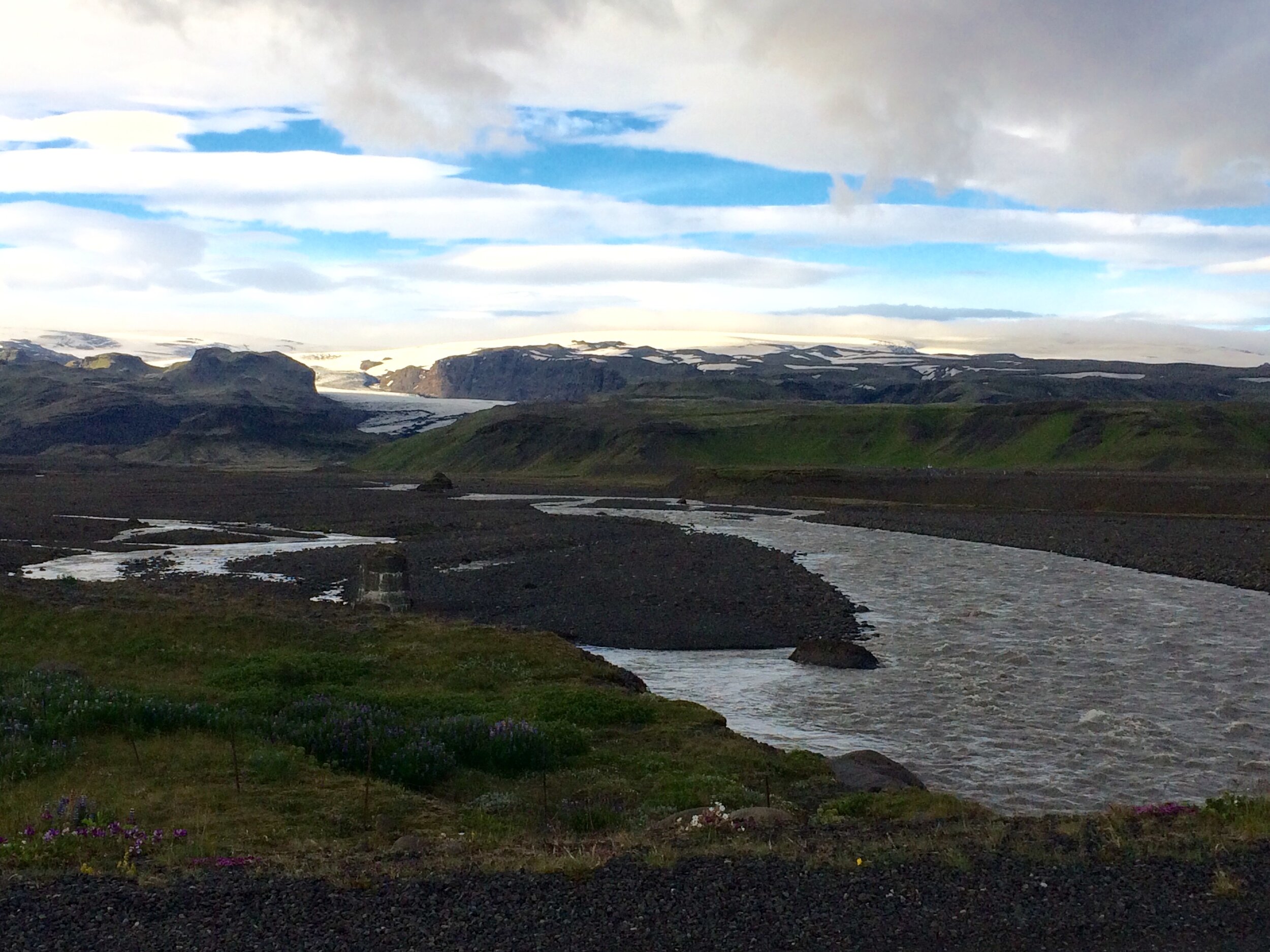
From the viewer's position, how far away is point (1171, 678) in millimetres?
31031

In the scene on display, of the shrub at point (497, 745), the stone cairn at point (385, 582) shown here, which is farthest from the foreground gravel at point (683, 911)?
the stone cairn at point (385, 582)

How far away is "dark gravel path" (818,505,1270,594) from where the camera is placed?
2227 inches

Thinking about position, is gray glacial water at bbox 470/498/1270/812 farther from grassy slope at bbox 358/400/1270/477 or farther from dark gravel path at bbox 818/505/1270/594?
grassy slope at bbox 358/400/1270/477

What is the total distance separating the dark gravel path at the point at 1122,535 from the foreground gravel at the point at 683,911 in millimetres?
43526

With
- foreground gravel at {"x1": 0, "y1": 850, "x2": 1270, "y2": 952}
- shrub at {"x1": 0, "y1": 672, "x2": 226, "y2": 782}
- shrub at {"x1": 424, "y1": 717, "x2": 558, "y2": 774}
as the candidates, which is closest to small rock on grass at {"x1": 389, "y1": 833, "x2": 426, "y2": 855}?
foreground gravel at {"x1": 0, "y1": 850, "x2": 1270, "y2": 952}

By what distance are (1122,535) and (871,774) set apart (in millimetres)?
59054

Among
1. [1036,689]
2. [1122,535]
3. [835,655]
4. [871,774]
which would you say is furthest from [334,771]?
[1122,535]

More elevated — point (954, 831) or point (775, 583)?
point (954, 831)

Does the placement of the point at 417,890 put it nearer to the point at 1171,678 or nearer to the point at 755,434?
the point at 1171,678

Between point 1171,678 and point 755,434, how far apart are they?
6188 inches

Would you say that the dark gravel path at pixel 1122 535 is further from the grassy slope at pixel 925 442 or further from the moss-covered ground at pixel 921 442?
the grassy slope at pixel 925 442

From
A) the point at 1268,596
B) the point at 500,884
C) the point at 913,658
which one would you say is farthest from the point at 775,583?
the point at 500,884

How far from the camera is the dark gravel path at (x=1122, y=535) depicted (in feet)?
186

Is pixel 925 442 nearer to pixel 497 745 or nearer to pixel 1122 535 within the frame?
pixel 1122 535
